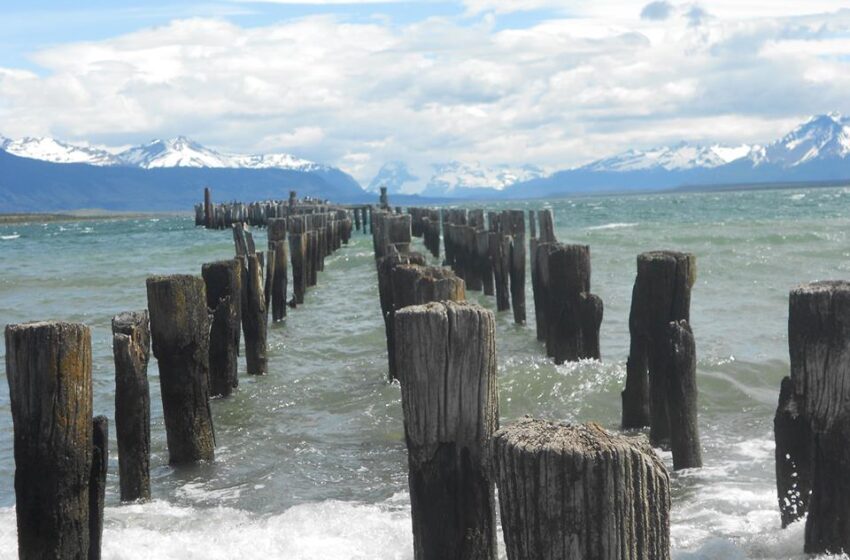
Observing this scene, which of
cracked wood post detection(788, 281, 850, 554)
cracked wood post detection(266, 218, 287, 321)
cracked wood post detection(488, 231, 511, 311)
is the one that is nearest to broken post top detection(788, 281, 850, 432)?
cracked wood post detection(788, 281, 850, 554)

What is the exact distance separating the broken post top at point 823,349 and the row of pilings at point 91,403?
11.2 feet

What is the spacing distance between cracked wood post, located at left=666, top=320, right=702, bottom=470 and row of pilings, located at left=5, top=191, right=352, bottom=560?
3255 mm

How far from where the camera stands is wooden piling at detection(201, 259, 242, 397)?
32.4 feet

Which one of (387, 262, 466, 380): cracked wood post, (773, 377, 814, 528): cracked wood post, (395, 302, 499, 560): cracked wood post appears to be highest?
(387, 262, 466, 380): cracked wood post

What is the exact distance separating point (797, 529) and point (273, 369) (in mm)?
7469

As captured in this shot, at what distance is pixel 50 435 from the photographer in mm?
5176

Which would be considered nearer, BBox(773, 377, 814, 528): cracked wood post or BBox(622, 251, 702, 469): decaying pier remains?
BBox(773, 377, 814, 528): cracked wood post

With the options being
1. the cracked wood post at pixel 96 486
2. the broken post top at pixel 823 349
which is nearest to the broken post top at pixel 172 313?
the cracked wood post at pixel 96 486

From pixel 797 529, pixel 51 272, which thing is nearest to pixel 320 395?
pixel 797 529

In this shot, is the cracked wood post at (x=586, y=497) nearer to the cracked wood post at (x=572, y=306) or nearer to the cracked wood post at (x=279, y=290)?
the cracked wood post at (x=572, y=306)

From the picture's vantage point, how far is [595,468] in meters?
2.90

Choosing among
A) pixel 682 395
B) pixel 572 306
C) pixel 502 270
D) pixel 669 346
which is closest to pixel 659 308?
pixel 669 346

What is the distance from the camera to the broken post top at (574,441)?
9.61 feet

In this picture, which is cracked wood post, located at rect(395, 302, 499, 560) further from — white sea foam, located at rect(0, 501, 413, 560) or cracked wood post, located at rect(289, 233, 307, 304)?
cracked wood post, located at rect(289, 233, 307, 304)
